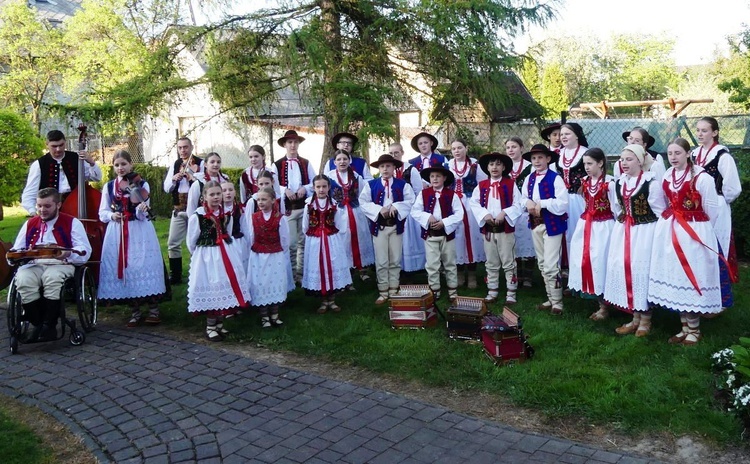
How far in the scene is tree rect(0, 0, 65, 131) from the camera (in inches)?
1005

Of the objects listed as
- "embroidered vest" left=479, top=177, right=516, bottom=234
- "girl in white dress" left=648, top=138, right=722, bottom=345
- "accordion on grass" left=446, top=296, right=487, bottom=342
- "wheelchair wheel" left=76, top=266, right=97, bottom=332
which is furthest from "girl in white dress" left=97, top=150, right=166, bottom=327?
"girl in white dress" left=648, top=138, right=722, bottom=345

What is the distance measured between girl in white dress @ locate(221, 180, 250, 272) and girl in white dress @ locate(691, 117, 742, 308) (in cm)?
472

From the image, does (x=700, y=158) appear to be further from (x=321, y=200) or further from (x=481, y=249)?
(x=321, y=200)

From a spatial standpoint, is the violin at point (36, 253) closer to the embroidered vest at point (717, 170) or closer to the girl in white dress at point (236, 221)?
the girl in white dress at point (236, 221)

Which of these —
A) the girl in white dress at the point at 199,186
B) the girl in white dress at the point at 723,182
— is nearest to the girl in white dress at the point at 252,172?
the girl in white dress at the point at 199,186

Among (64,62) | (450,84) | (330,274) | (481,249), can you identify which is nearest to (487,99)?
(450,84)

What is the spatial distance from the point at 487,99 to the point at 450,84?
63 cm

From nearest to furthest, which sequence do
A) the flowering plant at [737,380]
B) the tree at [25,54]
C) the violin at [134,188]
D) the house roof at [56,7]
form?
the flowering plant at [737,380] < the violin at [134,188] < the tree at [25,54] < the house roof at [56,7]

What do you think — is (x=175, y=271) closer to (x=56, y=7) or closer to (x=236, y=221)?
(x=236, y=221)

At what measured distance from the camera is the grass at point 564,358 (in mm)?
4539

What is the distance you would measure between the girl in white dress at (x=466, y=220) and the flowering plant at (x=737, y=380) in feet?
11.8

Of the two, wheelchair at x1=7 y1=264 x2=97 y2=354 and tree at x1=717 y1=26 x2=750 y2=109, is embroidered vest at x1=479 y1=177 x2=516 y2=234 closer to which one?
wheelchair at x1=7 y1=264 x2=97 y2=354

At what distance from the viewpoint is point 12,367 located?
19.6 feet

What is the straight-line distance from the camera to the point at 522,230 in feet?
26.5
